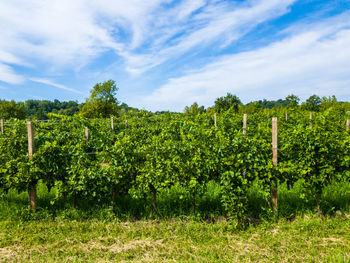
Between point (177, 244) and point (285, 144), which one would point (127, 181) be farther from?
A: point (285, 144)

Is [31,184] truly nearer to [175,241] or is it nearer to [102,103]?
[175,241]

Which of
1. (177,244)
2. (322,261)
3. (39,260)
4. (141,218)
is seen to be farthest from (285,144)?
(39,260)

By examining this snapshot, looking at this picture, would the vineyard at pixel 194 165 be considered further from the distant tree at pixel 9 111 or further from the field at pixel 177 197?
the distant tree at pixel 9 111

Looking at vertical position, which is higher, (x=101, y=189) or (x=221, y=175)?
(x=221, y=175)

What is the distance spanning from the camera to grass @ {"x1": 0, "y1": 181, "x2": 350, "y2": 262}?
10.1 feet

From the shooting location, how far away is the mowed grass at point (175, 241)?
304cm

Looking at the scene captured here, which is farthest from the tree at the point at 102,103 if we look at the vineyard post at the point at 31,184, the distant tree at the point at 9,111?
the vineyard post at the point at 31,184

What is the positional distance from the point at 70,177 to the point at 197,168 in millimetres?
2430

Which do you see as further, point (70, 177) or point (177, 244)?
point (70, 177)

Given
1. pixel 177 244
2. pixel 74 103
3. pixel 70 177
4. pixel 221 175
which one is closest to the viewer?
pixel 177 244

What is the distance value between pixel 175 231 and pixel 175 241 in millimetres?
250

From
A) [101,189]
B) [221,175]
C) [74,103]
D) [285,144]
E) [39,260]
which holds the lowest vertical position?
[39,260]

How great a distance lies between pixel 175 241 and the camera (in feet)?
11.2

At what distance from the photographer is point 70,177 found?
4.18 metres
